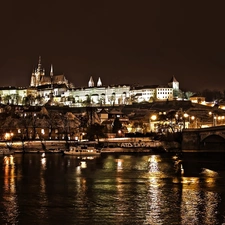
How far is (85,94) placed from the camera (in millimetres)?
134250

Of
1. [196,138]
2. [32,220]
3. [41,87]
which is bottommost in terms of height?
[32,220]

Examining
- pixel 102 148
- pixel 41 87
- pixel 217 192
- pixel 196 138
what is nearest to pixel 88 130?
pixel 102 148

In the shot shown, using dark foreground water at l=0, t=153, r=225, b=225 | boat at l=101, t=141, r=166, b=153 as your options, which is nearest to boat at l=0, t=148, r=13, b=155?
boat at l=101, t=141, r=166, b=153

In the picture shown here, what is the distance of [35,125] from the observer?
64.1m

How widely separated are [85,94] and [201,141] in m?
93.2

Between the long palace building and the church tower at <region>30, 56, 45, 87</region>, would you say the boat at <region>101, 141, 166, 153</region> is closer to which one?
the long palace building

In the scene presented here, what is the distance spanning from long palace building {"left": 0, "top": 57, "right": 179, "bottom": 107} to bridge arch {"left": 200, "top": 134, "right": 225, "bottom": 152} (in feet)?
239

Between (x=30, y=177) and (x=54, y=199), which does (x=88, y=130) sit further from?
(x=54, y=199)

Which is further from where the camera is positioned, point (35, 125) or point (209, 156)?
point (35, 125)

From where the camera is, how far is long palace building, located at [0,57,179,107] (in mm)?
119688

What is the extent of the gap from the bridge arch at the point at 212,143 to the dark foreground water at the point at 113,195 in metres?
10.7

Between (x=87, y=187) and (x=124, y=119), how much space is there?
178 feet

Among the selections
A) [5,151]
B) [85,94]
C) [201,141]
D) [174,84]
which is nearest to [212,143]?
[201,141]

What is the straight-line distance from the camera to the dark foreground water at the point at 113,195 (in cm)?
1625
